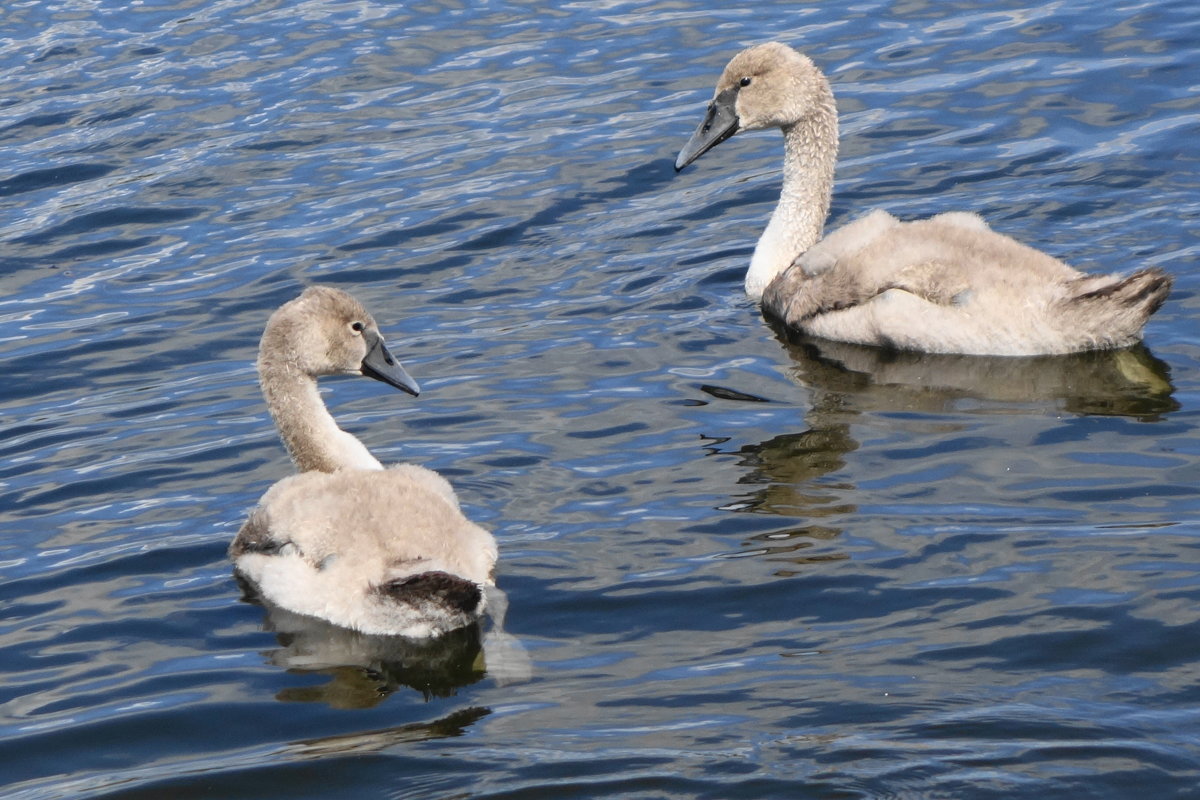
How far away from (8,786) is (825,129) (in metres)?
7.34

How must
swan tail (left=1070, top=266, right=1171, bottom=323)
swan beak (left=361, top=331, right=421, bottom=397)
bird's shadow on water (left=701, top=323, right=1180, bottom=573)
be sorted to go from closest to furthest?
1. bird's shadow on water (left=701, top=323, right=1180, bottom=573)
2. swan beak (left=361, top=331, right=421, bottom=397)
3. swan tail (left=1070, top=266, right=1171, bottom=323)

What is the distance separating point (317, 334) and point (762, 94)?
15.4 ft

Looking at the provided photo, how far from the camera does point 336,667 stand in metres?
6.95

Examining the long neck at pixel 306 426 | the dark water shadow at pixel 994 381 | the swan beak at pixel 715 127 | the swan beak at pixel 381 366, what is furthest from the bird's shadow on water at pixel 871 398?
the swan beak at pixel 715 127

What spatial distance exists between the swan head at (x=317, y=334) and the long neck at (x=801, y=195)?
3.59m

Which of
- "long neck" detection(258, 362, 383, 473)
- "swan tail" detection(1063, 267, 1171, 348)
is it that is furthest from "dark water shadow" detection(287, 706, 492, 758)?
"swan tail" detection(1063, 267, 1171, 348)

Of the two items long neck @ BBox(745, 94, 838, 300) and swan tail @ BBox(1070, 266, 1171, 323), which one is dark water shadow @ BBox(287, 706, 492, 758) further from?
long neck @ BBox(745, 94, 838, 300)

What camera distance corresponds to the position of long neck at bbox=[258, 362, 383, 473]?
8273 millimetres

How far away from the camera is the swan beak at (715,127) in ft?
40.0

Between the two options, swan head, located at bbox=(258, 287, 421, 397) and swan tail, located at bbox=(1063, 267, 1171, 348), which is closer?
swan head, located at bbox=(258, 287, 421, 397)

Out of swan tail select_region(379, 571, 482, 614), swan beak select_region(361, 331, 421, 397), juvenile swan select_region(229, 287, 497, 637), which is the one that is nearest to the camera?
swan tail select_region(379, 571, 482, 614)

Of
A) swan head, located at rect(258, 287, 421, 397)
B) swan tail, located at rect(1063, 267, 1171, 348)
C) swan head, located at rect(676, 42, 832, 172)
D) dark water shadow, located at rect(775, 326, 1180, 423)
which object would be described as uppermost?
swan head, located at rect(676, 42, 832, 172)

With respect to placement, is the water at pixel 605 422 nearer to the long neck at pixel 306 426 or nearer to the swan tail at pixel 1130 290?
the swan tail at pixel 1130 290

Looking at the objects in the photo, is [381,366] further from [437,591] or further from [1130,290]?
[1130,290]
